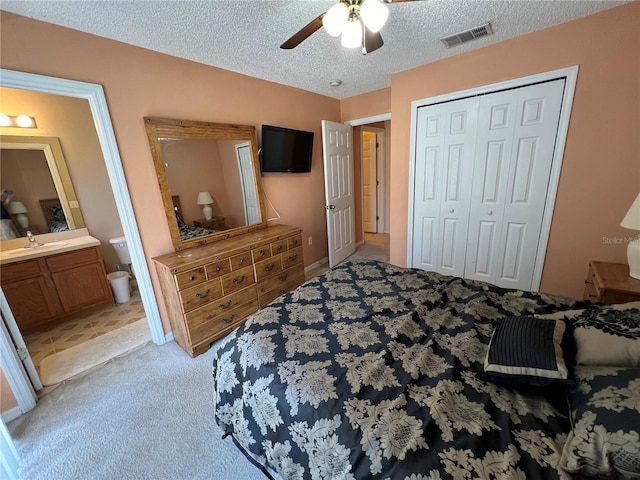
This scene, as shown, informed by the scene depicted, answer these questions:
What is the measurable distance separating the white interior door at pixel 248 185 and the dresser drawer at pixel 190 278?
0.95 metres

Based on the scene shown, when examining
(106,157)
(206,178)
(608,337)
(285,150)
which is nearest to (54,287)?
(106,157)

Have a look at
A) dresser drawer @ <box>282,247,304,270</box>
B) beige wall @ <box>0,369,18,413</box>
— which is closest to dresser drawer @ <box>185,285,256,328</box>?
dresser drawer @ <box>282,247,304,270</box>

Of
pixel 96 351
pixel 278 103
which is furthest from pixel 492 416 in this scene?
pixel 278 103

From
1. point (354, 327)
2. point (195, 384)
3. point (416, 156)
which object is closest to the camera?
point (354, 327)

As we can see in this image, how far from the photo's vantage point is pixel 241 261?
7.77 ft

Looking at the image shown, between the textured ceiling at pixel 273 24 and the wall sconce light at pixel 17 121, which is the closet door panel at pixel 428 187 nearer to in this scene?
the textured ceiling at pixel 273 24

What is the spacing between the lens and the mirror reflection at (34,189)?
2.57 m

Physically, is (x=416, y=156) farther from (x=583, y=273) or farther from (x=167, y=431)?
(x=167, y=431)

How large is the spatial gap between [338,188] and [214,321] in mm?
2422

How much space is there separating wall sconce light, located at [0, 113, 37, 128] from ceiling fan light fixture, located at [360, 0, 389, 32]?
139 inches

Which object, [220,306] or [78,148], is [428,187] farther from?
[78,148]

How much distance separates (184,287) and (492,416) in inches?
79.0

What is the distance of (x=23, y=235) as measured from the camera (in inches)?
106

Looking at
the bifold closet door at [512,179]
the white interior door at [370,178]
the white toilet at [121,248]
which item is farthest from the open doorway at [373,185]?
the white toilet at [121,248]
